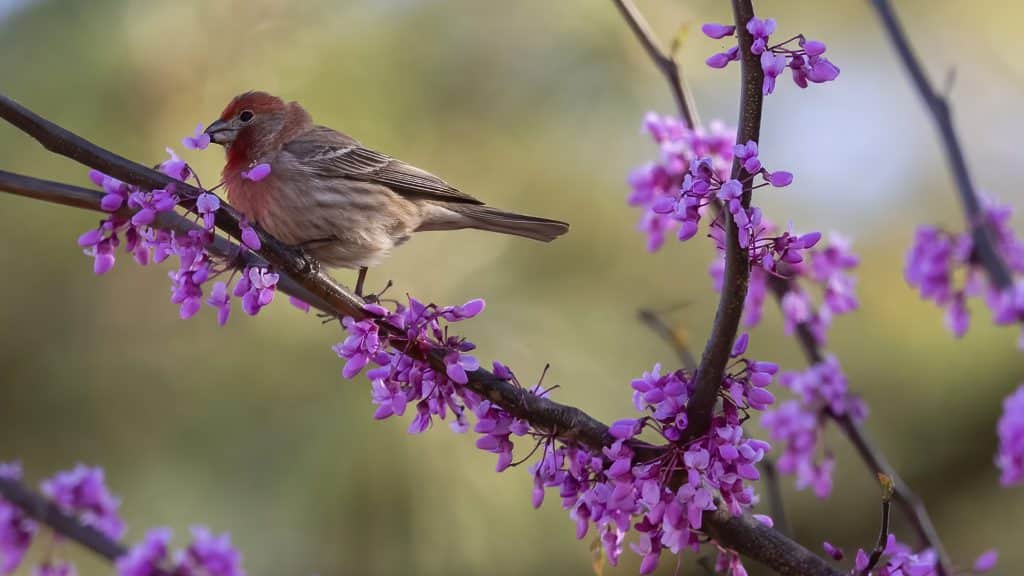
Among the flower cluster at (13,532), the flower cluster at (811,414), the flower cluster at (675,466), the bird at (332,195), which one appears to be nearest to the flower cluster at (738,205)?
the flower cluster at (675,466)

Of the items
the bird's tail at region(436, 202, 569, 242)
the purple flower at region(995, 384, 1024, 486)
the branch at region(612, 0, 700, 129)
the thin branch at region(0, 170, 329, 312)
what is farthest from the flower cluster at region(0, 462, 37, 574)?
the purple flower at region(995, 384, 1024, 486)

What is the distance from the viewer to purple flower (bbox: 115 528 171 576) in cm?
241

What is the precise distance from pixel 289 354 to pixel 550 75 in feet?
6.97

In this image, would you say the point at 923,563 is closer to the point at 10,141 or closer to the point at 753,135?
the point at 753,135

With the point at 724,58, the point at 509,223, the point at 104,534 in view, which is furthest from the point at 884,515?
the point at 509,223

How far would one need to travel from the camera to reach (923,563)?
6.48 feet

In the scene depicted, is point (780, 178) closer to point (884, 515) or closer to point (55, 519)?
point (884, 515)

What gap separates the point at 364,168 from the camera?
407cm

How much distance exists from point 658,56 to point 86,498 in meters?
1.84

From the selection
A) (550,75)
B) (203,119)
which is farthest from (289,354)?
(550,75)

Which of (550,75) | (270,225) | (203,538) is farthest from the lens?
(550,75)

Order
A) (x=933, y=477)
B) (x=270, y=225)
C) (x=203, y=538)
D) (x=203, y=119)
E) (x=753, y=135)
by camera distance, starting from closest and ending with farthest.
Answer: (x=753, y=135) → (x=203, y=538) → (x=270, y=225) → (x=203, y=119) → (x=933, y=477)

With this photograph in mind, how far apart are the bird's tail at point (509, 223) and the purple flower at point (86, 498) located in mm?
1571

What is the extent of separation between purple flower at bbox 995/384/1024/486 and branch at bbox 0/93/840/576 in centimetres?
67
